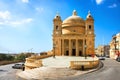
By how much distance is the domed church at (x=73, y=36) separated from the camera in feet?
229

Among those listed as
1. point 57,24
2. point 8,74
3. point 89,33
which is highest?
point 57,24

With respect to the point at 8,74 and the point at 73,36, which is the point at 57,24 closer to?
the point at 73,36

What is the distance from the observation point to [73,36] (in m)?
69.3

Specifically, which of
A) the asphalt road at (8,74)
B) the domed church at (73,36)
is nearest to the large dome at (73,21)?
the domed church at (73,36)

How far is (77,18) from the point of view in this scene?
73938 mm

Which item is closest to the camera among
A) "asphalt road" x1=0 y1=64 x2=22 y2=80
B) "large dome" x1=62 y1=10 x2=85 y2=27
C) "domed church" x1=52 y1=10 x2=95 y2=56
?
"asphalt road" x1=0 y1=64 x2=22 y2=80

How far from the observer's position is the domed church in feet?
Result: 229

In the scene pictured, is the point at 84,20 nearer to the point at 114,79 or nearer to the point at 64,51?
the point at 64,51

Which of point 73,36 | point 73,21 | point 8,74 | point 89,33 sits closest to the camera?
point 8,74

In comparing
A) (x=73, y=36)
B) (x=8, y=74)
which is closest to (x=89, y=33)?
(x=73, y=36)

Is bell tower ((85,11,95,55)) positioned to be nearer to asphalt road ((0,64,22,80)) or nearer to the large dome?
the large dome

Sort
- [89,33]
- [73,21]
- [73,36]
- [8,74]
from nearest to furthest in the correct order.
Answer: [8,74]
[73,36]
[89,33]
[73,21]

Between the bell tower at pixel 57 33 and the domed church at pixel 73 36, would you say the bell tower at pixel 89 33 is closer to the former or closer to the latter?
the domed church at pixel 73 36

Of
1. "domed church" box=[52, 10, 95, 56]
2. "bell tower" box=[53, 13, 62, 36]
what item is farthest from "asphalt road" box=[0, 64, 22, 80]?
"bell tower" box=[53, 13, 62, 36]
